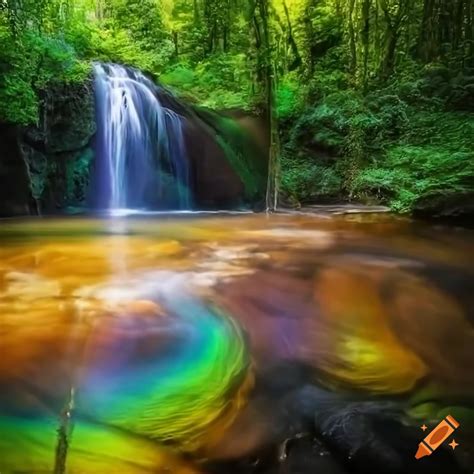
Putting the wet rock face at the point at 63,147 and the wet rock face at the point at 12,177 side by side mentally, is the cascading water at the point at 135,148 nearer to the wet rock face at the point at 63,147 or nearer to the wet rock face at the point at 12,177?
the wet rock face at the point at 63,147

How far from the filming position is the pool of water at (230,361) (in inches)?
68.8

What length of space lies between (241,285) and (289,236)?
2.53 meters

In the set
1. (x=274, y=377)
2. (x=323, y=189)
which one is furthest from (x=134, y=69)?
(x=274, y=377)

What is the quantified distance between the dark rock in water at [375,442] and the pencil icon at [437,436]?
0.06ft

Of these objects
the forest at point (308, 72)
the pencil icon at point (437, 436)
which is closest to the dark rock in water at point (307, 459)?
the pencil icon at point (437, 436)

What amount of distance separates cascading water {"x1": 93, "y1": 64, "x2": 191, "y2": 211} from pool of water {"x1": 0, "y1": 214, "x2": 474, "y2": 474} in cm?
465

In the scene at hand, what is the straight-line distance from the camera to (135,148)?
9172 mm

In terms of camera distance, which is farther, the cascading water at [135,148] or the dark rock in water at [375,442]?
the cascading water at [135,148]

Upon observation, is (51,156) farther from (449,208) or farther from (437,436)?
(437,436)

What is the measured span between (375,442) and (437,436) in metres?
0.27

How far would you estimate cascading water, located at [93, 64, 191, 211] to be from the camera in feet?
29.7

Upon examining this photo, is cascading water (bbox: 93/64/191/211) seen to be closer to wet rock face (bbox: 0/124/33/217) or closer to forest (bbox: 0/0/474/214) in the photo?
forest (bbox: 0/0/474/214)

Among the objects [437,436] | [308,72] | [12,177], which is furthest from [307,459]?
[308,72]

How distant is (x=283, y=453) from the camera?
1762 millimetres
